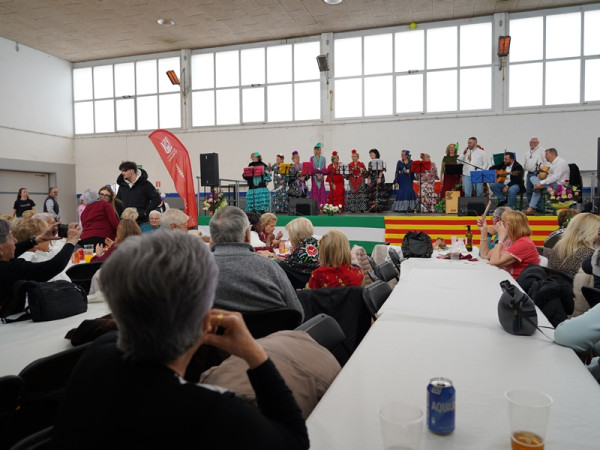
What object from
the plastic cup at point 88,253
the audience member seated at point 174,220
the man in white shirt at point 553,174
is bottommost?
the plastic cup at point 88,253

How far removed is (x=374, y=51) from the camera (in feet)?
41.4

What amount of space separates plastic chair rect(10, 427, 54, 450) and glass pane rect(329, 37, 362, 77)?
12879 mm

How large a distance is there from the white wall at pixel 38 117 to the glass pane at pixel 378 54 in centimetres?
996

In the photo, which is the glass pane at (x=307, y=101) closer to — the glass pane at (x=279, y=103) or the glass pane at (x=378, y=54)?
the glass pane at (x=279, y=103)

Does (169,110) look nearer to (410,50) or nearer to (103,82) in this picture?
(103,82)

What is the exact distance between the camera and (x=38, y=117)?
14094 mm

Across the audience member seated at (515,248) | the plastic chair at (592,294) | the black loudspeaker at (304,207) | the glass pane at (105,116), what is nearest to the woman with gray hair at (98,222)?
the audience member seated at (515,248)

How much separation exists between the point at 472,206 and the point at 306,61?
6950 mm

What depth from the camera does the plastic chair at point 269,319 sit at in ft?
6.29

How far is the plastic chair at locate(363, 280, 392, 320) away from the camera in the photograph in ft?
8.21

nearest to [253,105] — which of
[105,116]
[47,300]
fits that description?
[105,116]

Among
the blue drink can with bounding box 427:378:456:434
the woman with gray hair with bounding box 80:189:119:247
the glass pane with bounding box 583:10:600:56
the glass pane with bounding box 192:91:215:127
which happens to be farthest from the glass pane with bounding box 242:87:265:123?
the blue drink can with bounding box 427:378:456:434

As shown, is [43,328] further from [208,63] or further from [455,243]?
[208,63]

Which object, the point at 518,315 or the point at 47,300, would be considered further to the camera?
the point at 47,300
